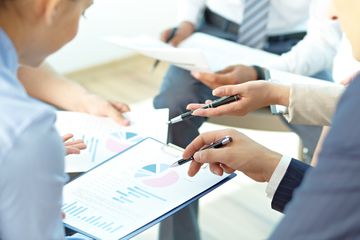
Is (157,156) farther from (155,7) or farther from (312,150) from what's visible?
(155,7)

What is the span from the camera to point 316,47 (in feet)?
6.09

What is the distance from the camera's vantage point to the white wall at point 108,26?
3.02 meters

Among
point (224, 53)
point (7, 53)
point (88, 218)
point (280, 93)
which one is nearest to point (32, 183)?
point (7, 53)

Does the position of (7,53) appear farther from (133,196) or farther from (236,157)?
(236,157)

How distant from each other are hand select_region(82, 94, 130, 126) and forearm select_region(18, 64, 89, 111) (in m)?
0.03

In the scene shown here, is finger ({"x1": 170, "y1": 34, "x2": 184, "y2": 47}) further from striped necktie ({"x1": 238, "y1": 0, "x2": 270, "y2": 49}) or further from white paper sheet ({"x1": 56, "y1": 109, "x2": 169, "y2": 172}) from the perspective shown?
white paper sheet ({"x1": 56, "y1": 109, "x2": 169, "y2": 172})

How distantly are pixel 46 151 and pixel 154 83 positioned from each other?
7.99 feet

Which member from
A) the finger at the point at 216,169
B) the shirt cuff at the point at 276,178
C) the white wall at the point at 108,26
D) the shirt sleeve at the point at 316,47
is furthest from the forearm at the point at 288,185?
the white wall at the point at 108,26

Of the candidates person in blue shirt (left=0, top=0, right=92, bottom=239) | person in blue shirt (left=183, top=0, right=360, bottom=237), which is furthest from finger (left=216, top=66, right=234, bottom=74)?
person in blue shirt (left=183, top=0, right=360, bottom=237)

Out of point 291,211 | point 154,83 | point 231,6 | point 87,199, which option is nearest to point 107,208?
point 87,199

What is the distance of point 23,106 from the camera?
714mm

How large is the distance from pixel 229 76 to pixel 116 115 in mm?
380

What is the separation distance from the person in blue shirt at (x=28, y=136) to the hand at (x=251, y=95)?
0.55 metres

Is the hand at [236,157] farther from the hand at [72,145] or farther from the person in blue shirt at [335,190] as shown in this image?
the person in blue shirt at [335,190]
